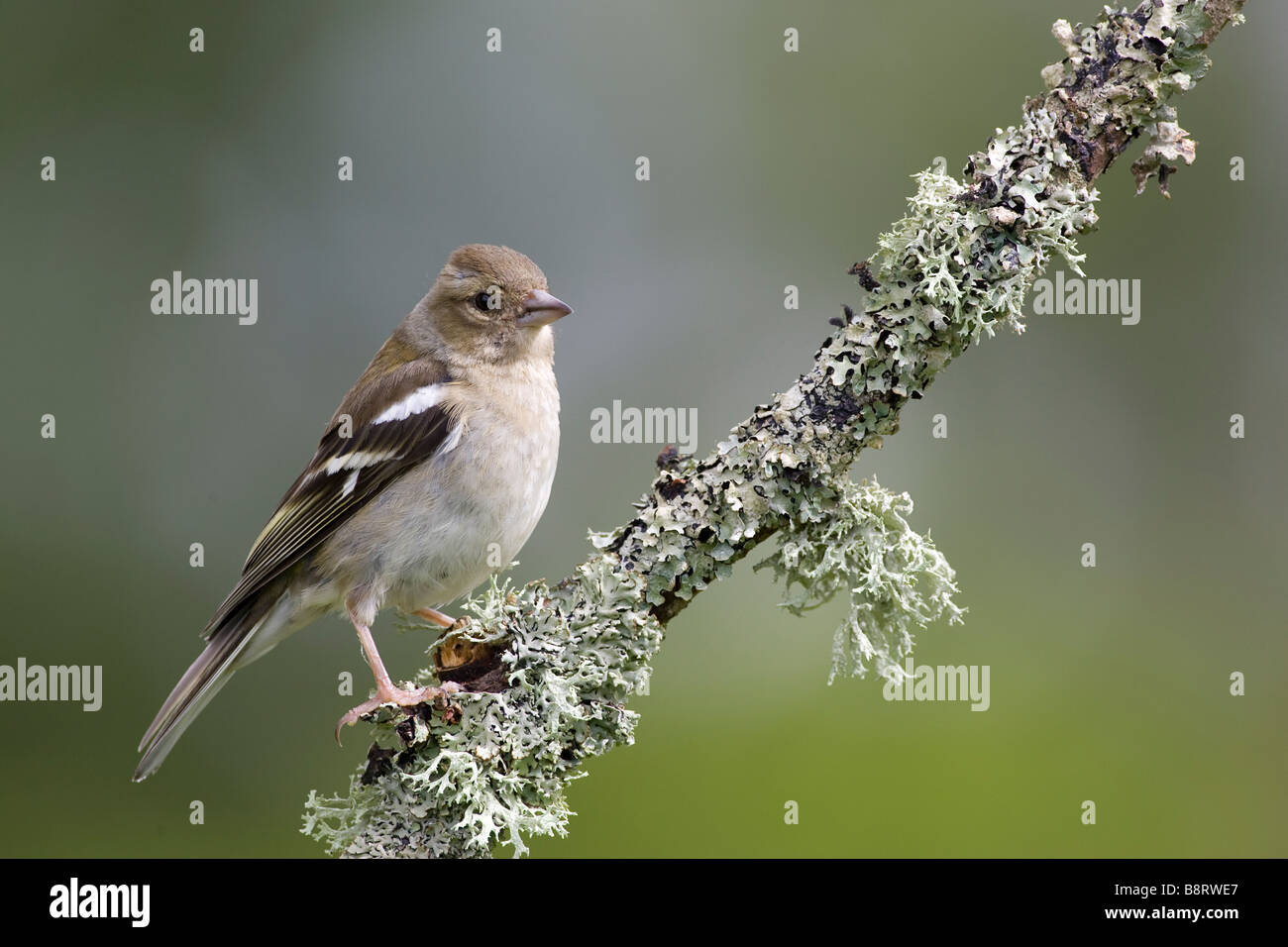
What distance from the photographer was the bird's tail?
4824 mm

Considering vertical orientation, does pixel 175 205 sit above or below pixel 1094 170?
above

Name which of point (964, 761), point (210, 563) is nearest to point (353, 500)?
point (964, 761)

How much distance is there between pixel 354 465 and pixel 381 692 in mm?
1227

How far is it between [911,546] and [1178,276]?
14.7 feet

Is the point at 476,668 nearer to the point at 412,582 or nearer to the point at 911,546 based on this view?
the point at 412,582

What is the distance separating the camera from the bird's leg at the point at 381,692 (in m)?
3.91

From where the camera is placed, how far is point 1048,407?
713 cm

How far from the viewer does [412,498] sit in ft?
16.5

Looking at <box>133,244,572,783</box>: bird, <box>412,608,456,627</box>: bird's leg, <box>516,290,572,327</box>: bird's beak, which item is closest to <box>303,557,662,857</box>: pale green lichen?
<box>133,244,572,783</box>: bird

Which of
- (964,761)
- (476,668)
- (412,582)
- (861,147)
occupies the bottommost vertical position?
(964,761)

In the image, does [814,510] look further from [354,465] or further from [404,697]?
[354,465]

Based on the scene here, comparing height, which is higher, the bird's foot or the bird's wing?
the bird's wing

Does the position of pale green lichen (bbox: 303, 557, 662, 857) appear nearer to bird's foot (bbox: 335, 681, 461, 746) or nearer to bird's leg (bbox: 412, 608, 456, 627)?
bird's foot (bbox: 335, 681, 461, 746)

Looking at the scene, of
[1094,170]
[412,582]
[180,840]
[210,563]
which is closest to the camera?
[1094,170]
